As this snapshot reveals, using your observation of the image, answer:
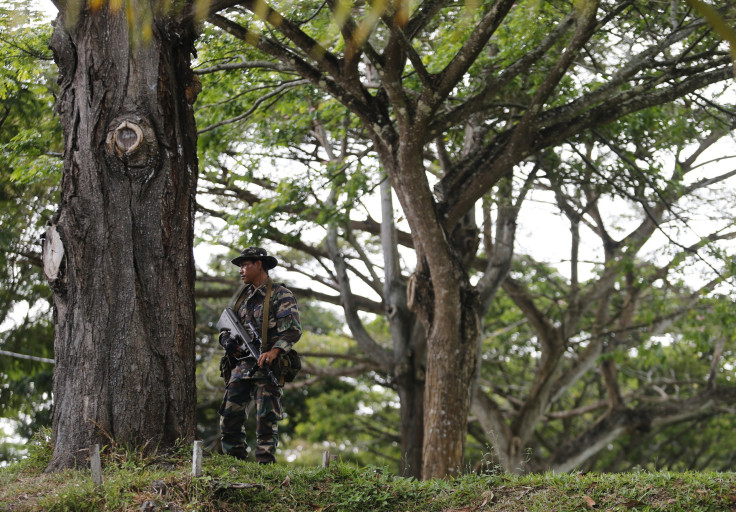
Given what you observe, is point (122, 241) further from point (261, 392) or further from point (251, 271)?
point (261, 392)

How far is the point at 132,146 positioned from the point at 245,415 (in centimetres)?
244

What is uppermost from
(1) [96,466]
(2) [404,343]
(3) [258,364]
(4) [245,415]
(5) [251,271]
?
(5) [251,271]

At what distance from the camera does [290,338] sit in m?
6.38

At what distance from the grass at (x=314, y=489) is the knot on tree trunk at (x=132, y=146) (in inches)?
79.7

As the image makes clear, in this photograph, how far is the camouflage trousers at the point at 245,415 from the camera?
20.9 feet

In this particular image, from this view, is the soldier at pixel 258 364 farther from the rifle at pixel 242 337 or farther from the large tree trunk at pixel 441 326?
the large tree trunk at pixel 441 326

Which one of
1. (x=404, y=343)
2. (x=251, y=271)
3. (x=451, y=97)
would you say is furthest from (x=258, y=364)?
(x=404, y=343)

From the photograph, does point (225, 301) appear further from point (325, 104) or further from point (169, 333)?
point (169, 333)

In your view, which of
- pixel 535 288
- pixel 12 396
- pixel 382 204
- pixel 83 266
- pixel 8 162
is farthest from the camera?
pixel 535 288

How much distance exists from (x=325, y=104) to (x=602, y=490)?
26.7 ft

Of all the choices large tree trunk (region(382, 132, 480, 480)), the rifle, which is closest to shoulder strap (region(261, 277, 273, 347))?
the rifle

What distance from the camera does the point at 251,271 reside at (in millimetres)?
6691

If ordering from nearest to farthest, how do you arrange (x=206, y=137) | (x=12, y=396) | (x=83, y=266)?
(x=83, y=266)
(x=206, y=137)
(x=12, y=396)

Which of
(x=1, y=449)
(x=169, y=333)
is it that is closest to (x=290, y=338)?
(x=169, y=333)
